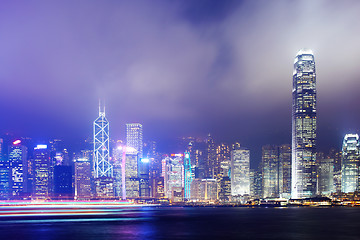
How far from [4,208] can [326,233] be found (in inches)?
5301

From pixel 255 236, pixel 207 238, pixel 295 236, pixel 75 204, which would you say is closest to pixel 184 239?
pixel 207 238

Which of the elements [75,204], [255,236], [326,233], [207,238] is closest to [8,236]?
[207,238]

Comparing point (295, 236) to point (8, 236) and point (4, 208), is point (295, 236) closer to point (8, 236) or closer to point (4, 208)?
point (8, 236)

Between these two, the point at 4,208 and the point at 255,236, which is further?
the point at 4,208

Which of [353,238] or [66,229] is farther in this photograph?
[66,229]

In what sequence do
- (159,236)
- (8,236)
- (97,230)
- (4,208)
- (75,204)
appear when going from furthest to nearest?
(4,208) → (75,204) → (97,230) → (159,236) → (8,236)

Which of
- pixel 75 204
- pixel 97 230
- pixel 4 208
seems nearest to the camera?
pixel 97 230

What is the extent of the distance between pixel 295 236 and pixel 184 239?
62.7ft

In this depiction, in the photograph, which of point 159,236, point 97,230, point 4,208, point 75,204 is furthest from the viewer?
point 4,208

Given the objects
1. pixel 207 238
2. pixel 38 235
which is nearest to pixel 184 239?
pixel 207 238

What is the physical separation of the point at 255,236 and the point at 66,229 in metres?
35.7

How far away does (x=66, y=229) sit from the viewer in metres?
92.8

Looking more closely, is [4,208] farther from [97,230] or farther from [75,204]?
[97,230]

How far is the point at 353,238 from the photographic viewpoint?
79.4 metres
